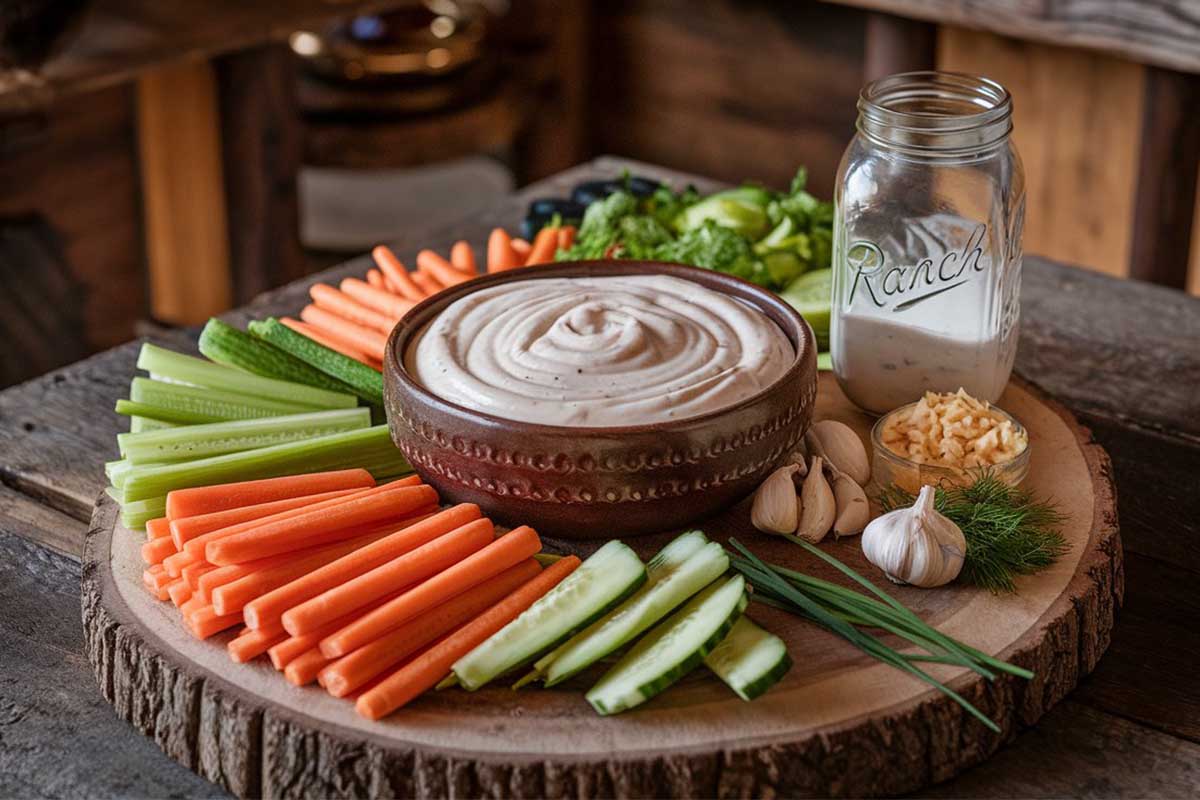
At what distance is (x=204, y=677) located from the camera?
5.21ft

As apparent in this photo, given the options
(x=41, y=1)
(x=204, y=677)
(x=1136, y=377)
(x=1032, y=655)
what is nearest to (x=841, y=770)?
(x=1032, y=655)

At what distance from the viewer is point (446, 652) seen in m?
1.58

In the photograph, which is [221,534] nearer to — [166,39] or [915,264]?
[915,264]

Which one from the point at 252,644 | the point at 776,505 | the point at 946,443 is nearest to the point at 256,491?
the point at 252,644

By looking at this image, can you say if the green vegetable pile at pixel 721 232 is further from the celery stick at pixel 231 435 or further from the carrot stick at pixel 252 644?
the carrot stick at pixel 252 644

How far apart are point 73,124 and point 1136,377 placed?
2.97m

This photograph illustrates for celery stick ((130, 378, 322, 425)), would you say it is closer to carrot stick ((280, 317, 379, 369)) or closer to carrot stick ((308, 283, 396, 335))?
carrot stick ((280, 317, 379, 369))

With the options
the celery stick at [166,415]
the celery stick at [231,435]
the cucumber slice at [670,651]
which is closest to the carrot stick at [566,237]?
the celery stick at [231,435]

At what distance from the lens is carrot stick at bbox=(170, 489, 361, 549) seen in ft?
5.69

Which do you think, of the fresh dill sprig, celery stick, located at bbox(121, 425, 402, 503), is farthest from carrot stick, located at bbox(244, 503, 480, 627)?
the fresh dill sprig

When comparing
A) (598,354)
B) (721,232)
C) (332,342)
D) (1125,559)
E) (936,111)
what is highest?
(936,111)

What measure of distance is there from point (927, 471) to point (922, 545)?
190mm

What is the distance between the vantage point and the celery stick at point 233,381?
84.4 inches

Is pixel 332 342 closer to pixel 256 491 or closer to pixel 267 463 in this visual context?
pixel 267 463
